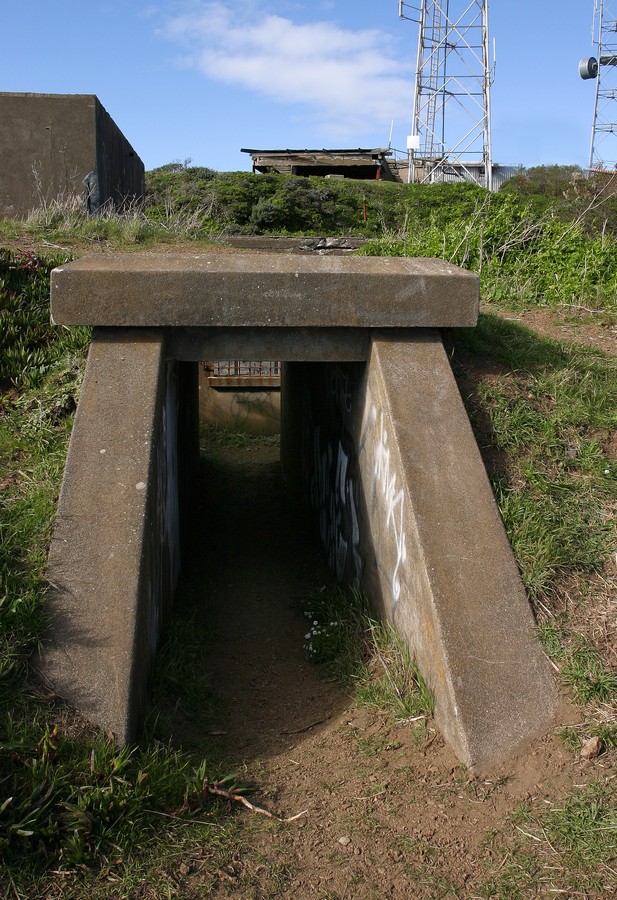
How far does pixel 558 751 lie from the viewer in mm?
3418

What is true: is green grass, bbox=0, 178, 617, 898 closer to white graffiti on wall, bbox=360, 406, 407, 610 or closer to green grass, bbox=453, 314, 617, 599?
green grass, bbox=453, 314, 617, 599

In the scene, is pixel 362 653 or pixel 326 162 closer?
pixel 362 653

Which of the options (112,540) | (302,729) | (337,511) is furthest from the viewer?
(337,511)

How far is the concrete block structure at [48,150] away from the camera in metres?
8.30

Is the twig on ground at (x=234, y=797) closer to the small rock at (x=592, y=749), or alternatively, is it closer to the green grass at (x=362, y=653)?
the green grass at (x=362, y=653)

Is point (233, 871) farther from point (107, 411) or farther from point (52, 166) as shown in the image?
point (52, 166)

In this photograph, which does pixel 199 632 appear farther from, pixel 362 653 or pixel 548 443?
pixel 548 443

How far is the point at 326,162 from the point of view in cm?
2316

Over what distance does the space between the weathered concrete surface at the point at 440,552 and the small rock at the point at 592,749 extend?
7.7 inches

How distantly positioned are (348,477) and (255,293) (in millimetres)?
1604

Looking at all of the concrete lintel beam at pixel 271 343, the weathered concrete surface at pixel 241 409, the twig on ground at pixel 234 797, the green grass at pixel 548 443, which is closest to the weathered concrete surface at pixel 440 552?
the concrete lintel beam at pixel 271 343

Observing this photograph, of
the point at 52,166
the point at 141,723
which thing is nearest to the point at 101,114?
the point at 52,166

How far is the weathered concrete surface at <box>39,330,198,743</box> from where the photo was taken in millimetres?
3383

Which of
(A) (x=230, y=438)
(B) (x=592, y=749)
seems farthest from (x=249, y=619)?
(A) (x=230, y=438)
